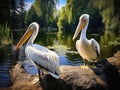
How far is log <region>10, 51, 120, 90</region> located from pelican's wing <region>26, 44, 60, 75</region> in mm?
162

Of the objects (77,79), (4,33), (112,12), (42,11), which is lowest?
(77,79)

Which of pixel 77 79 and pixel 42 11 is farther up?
pixel 42 11


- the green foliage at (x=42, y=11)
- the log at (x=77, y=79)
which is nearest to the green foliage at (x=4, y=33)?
the green foliage at (x=42, y=11)

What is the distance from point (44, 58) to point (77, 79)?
0.52m

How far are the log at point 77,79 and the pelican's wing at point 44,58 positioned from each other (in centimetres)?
16

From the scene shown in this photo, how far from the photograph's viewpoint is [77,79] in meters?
4.25

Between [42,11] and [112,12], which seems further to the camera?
[42,11]

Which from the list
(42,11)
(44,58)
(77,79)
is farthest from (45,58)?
(42,11)

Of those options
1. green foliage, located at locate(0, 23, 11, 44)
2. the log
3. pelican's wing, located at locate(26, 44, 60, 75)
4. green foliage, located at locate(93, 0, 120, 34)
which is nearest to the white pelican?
pelican's wing, located at locate(26, 44, 60, 75)

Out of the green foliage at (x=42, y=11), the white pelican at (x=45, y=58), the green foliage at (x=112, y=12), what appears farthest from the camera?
the green foliage at (x=42, y=11)

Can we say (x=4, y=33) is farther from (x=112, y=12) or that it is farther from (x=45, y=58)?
(x=45, y=58)

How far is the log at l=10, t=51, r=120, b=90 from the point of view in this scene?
4.20 metres

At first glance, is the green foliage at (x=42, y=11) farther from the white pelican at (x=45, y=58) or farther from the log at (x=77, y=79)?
the white pelican at (x=45, y=58)

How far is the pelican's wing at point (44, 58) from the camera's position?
4227mm
